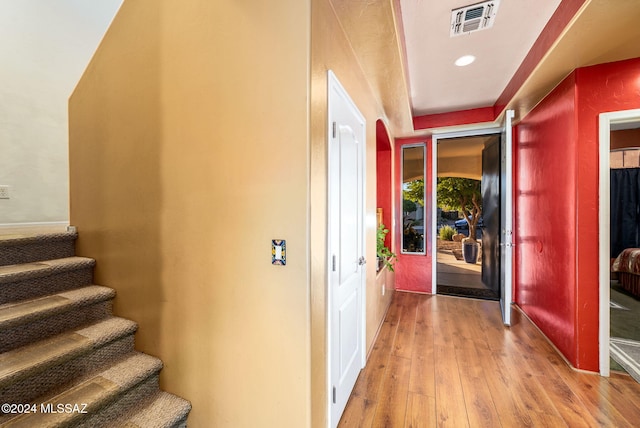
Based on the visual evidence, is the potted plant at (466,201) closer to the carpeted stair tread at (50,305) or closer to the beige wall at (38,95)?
the carpeted stair tread at (50,305)

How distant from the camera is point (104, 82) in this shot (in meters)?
1.86

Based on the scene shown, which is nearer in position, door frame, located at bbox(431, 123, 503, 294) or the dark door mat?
door frame, located at bbox(431, 123, 503, 294)

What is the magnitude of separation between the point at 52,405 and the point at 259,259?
3.77ft

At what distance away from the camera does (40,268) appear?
1.60 meters

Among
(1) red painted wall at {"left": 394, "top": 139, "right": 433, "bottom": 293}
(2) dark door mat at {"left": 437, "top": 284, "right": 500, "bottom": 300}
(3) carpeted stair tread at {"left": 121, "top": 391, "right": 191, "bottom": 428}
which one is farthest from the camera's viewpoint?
(1) red painted wall at {"left": 394, "top": 139, "right": 433, "bottom": 293}

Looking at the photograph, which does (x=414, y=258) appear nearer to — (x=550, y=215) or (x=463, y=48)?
(x=550, y=215)

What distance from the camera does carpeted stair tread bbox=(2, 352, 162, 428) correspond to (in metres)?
1.14

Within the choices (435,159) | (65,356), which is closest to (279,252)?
(65,356)

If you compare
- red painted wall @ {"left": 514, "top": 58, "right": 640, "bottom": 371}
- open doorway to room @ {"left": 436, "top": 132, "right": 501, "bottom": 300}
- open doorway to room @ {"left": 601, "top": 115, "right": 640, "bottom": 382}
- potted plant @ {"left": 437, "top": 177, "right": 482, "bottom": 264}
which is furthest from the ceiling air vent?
potted plant @ {"left": 437, "top": 177, "right": 482, "bottom": 264}

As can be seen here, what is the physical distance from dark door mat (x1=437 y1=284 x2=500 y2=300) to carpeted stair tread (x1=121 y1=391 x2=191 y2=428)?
3.99 m

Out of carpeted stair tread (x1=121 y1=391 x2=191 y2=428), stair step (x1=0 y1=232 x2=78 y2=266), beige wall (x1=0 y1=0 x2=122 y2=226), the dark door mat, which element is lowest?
the dark door mat

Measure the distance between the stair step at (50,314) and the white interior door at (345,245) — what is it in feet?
5.03

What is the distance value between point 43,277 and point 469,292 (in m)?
5.05

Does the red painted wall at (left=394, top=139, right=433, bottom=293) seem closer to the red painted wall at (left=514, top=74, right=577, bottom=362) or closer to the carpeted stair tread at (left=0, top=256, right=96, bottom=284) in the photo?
the red painted wall at (left=514, top=74, right=577, bottom=362)
